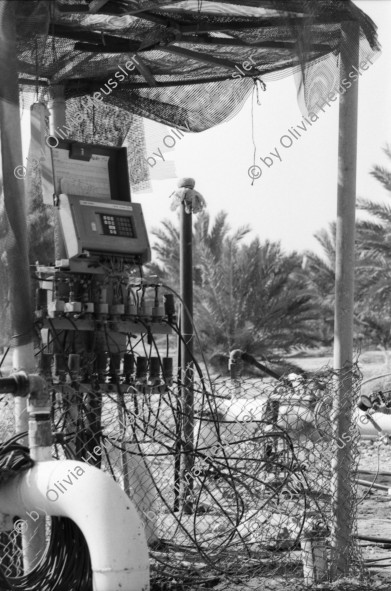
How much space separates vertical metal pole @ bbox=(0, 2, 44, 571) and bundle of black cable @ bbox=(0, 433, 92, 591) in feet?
1.63

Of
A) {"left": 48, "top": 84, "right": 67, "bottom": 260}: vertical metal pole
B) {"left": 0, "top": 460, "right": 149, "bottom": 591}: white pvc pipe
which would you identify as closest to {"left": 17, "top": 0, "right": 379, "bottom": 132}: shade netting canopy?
{"left": 48, "top": 84, "right": 67, "bottom": 260}: vertical metal pole

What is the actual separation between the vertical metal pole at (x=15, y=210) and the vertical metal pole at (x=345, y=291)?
70.3 inches

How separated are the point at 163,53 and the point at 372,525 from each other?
3747mm

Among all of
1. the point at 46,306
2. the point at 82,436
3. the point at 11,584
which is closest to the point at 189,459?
the point at 82,436

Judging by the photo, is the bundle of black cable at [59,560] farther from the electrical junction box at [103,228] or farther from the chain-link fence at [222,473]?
the electrical junction box at [103,228]

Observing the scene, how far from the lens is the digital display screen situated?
5.29m

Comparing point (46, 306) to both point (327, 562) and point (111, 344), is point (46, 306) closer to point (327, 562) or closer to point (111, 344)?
point (111, 344)

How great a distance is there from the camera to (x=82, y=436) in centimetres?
531

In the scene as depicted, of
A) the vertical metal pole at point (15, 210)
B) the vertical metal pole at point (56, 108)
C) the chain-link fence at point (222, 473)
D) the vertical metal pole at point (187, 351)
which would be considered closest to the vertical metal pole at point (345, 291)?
the chain-link fence at point (222, 473)

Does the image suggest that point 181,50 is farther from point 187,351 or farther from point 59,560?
point 59,560

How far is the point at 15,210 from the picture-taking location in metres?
4.81

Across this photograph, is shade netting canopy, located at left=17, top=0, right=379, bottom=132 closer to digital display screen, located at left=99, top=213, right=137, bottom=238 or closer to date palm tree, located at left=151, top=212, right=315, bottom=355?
digital display screen, located at left=99, top=213, right=137, bottom=238

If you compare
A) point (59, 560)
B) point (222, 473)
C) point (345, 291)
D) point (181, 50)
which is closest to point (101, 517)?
point (59, 560)

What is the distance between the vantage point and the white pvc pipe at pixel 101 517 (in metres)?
3.65
